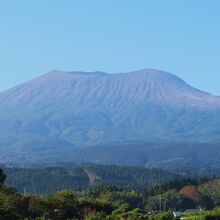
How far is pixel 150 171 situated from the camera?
148m

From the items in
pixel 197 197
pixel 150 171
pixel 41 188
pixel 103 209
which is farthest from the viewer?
pixel 150 171

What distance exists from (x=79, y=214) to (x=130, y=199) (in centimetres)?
3770

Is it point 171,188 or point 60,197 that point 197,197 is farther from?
point 60,197

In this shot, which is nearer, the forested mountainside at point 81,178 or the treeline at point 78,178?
the treeline at point 78,178

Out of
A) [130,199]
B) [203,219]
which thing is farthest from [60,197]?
[130,199]

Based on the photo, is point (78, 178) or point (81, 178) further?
point (81, 178)

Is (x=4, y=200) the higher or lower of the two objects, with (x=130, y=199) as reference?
higher

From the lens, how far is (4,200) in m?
33.0

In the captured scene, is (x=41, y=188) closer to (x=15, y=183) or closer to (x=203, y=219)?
(x=15, y=183)

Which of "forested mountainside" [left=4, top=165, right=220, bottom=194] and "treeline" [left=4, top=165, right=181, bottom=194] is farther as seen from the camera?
"forested mountainside" [left=4, top=165, right=220, bottom=194]

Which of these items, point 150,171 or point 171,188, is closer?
point 171,188

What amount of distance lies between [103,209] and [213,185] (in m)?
47.6

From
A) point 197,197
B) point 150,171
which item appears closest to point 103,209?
point 197,197

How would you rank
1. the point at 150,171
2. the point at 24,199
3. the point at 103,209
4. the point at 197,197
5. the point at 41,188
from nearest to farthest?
the point at 24,199
the point at 103,209
the point at 197,197
the point at 41,188
the point at 150,171
